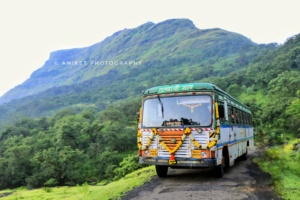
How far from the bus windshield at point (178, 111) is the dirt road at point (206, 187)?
2.10 metres

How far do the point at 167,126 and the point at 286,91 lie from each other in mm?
59000

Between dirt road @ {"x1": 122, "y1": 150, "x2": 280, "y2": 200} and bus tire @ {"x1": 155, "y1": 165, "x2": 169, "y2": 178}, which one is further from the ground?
bus tire @ {"x1": 155, "y1": 165, "x2": 169, "y2": 178}

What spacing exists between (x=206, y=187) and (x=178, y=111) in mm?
2714

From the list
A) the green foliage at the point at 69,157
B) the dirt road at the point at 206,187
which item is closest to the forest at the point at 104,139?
the green foliage at the point at 69,157

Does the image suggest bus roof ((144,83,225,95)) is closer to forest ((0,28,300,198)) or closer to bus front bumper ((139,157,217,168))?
bus front bumper ((139,157,217,168))

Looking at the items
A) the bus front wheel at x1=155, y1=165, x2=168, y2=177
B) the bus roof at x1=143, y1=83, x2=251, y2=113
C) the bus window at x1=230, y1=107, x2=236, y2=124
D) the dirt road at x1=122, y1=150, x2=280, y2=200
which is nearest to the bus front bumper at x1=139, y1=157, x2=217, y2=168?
the dirt road at x1=122, y1=150, x2=280, y2=200

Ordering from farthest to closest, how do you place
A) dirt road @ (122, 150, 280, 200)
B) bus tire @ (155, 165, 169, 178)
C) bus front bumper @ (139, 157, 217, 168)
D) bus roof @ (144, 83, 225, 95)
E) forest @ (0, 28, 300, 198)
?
forest @ (0, 28, 300, 198)
bus tire @ (155, 165, 169, 178)
bus roof @ (144, 83, 225, 95)
bus front bumper @ (139, 157, 217, 168)
dirt road @ (122, 150, 280, 200)

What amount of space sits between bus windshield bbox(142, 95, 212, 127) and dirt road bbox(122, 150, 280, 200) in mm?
2099

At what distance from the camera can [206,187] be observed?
1015 centimetres

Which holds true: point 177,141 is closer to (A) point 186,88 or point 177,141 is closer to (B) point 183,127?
(B) point 183,127

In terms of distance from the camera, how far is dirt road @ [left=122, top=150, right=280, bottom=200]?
9102 millimetres

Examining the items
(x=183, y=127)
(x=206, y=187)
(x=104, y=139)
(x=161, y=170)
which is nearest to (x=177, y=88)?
(x=183, y=127)

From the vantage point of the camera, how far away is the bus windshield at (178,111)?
10680mm

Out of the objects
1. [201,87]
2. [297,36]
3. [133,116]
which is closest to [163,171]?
[201,87]
